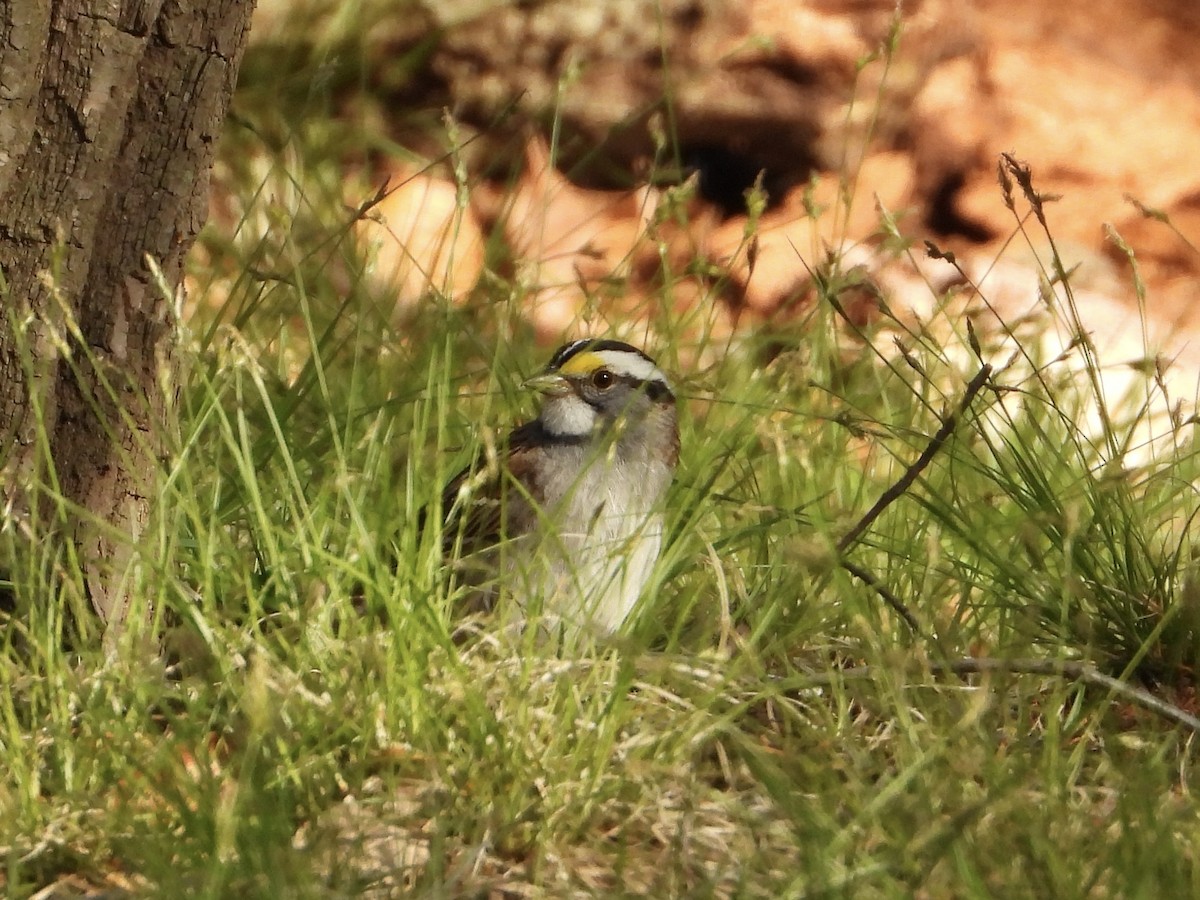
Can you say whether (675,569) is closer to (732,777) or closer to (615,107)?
(732,777)

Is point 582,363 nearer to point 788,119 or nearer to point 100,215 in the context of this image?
point 100,215

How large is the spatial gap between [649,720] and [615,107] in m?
4.73

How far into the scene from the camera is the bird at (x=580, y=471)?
4125 millimetres

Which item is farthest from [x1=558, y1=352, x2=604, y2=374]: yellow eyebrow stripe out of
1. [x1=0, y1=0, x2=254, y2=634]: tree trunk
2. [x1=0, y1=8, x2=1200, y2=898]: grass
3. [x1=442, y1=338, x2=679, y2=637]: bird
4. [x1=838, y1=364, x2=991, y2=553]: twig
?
[x1=0, y1=0, x2=254, y2=634]: tree trunk

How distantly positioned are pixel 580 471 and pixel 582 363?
688 mm

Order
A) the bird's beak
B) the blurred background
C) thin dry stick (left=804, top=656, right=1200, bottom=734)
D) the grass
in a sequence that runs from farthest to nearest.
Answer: the blurred background
the bird's beak
thin dry stick (left=804, top=656, right=1200, bottom=734)
the grass

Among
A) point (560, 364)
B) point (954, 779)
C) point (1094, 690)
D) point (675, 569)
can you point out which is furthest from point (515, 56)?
point (954, 779)

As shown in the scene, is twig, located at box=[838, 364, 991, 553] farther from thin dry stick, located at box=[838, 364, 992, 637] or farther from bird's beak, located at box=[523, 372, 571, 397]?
bird's beak, located at box=[523, 372, 571, 397]

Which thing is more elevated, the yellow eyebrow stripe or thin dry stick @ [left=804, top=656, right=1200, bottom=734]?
the yellow eyebrow stripe

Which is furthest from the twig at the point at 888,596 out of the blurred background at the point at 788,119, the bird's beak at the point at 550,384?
the blurred background at the point at 788,119

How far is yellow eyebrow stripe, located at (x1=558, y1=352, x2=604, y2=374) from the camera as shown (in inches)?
189

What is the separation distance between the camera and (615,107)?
763 cm

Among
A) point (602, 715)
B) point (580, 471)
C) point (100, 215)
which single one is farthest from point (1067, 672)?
point (100, 215)

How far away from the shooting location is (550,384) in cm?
474
